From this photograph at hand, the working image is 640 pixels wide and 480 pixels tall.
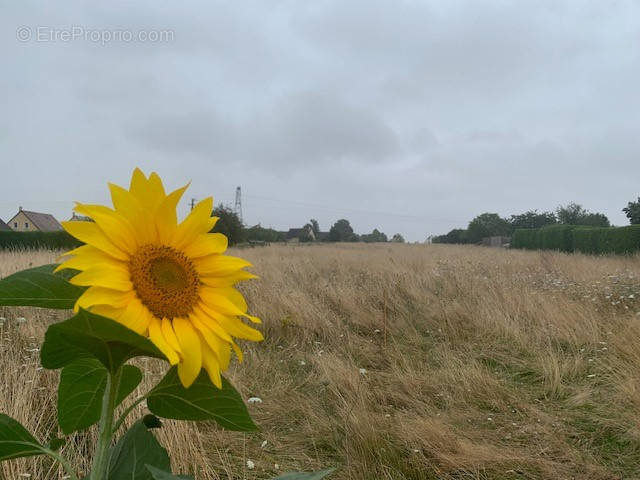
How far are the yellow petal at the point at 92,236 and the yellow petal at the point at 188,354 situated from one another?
0.30ft

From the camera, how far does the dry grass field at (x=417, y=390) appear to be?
224 centimetres

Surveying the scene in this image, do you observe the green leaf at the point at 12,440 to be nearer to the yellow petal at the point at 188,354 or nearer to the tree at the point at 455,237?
the yellow petal at the point at 188,354

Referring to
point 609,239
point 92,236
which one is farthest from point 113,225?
point 609,239

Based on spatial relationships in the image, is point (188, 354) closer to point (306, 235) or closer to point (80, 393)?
point (80, 393)

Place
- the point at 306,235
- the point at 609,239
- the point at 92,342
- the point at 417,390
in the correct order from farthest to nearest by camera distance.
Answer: the point at 306,235 < the point at 609,239 < the point at 417,390 < the point at 92,342

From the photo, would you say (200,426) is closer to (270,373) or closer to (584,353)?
(270,373)

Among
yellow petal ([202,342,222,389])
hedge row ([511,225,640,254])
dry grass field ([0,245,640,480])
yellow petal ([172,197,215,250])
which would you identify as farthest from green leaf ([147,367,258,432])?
hedge row ([511,225,640,254])

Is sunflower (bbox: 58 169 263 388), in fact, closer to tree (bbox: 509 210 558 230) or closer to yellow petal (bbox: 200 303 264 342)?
yellow petal (bbox: 200 303 264 342)

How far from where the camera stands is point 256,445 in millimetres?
2533

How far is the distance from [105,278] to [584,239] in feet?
87.0

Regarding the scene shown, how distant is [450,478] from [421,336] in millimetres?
2789

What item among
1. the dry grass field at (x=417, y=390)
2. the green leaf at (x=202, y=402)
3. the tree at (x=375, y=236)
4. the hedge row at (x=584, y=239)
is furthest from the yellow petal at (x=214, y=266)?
the tree at (x=375, y=236)

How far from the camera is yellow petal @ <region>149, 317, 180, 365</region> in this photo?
0.39m

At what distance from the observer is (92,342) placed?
0.38 meters
